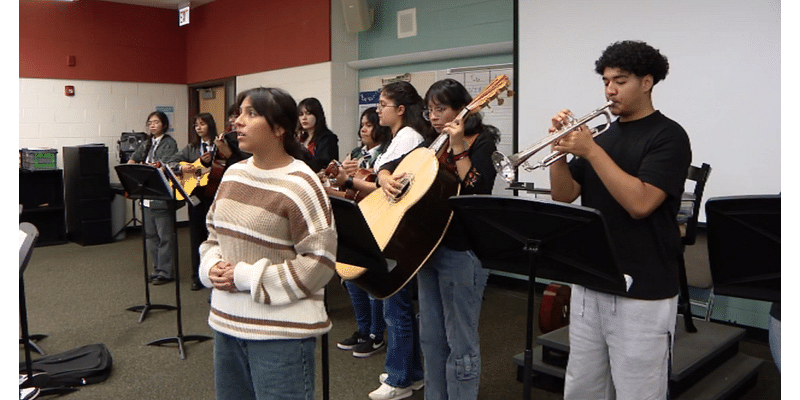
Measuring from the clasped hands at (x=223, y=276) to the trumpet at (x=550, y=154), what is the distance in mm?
914

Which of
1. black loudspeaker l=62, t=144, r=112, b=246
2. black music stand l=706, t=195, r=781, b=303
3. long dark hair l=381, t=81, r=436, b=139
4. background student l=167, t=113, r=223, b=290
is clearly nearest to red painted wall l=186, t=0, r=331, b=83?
background student l=167, t=113, r=223, b=290

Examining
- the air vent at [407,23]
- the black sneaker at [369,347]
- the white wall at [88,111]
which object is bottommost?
the black sneaker at [369,347]

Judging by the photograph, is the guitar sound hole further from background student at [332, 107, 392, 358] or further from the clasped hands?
background student at [332, 107, 392, 358]

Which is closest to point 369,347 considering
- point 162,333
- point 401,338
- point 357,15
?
point 401,338

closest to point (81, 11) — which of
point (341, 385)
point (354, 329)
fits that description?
point (354, 329)

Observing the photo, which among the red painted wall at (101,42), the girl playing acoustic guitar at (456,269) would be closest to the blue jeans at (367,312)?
the girl playing acoustic guitar at (456,269)

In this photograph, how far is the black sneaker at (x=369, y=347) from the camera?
11.6ft

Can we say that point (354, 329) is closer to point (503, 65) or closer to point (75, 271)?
point (503, 65)

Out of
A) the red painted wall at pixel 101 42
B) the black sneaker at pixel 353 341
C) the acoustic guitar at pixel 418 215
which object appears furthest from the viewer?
the red painted wall at pixel 101 42

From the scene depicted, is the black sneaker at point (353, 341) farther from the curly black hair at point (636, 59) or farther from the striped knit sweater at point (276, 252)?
the curly black hair at point (636, 59)

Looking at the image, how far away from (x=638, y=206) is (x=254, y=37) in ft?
21.8

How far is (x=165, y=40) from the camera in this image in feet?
28.4

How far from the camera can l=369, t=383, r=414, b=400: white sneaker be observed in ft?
9.61

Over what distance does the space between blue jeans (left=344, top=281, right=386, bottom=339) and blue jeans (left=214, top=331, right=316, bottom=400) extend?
1.72 m
